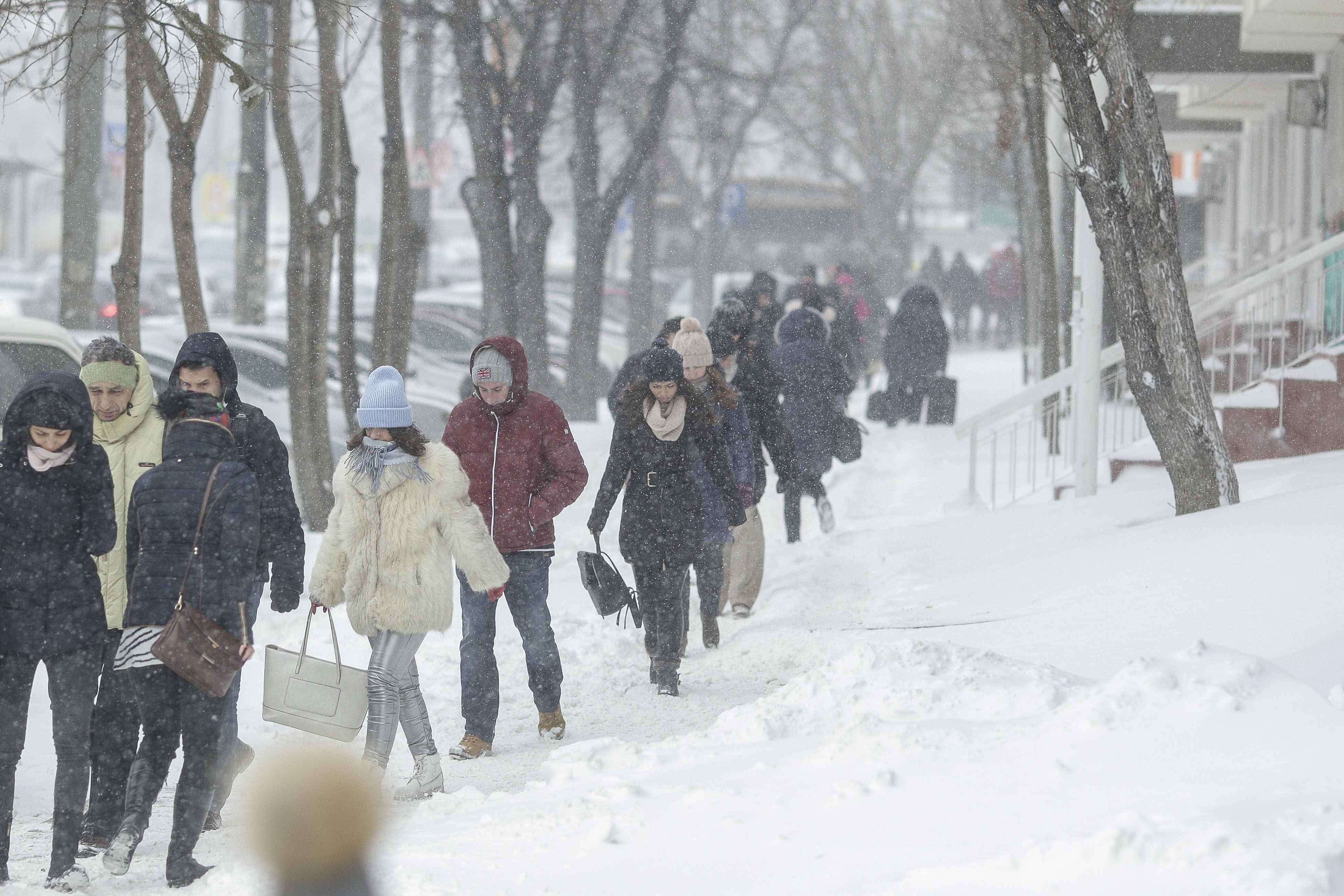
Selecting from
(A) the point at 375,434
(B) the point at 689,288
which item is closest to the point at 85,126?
(A) the point at 375,434

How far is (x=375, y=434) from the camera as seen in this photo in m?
5.36

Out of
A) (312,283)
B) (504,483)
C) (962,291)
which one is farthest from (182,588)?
(962,291)

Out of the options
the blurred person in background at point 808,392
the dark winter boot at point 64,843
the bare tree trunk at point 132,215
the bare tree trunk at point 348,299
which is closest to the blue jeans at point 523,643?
the dark winter boot at point 64,843

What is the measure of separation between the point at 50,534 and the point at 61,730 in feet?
1.90

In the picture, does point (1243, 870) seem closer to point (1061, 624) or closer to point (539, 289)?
point (1061, 624)

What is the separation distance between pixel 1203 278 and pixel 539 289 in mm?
18291

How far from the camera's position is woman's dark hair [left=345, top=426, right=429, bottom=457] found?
210 inches

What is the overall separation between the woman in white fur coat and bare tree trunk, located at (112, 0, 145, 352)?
444 cm

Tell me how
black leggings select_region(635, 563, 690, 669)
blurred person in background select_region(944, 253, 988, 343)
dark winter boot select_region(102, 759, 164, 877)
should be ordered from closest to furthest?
dark winter boot select_region(102, 759, 164, 877) < black leggings select_region(635, 563, 690, 669) < blurred person in background select_region(944, 253, 988, 343)

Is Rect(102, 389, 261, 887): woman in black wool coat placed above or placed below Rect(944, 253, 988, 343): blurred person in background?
below

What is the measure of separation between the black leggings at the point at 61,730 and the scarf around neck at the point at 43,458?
53cm

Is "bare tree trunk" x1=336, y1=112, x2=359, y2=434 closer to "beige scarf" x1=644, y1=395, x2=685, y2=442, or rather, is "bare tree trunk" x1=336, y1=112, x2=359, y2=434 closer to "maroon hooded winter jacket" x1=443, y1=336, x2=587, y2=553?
"beige scarf" x1=644, y1=395, x2=685, y2=442

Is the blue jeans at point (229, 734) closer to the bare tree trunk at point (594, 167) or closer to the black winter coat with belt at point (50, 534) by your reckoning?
the black winter coat with belt at point (50, 534)

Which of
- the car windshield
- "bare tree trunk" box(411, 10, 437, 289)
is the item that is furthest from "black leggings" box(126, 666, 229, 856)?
"bare tree trunk" box(411, 10, 437, 289)
